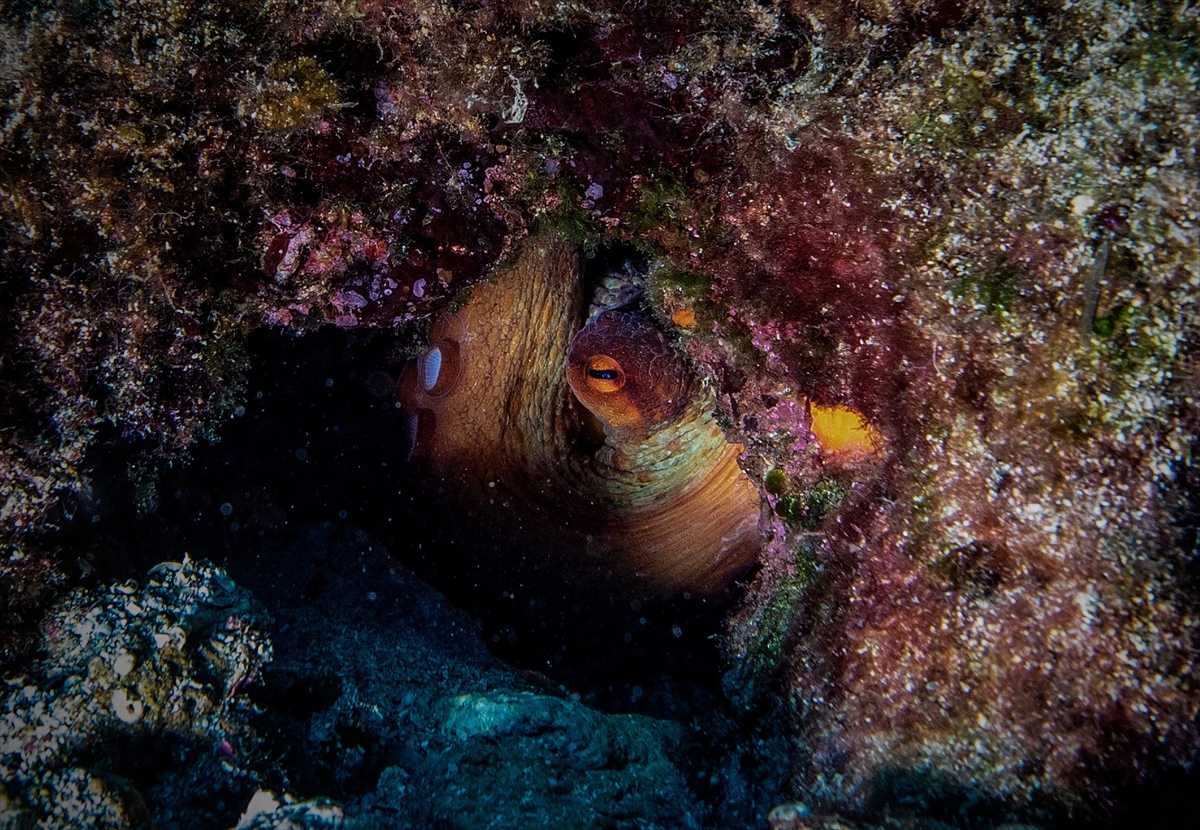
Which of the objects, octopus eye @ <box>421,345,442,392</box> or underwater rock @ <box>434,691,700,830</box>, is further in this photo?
octopus eye @ <box>421,345,442,392</box>

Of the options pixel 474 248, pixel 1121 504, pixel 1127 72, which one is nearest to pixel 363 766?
pixel 474 248

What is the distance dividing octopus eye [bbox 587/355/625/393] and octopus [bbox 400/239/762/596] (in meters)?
0.08

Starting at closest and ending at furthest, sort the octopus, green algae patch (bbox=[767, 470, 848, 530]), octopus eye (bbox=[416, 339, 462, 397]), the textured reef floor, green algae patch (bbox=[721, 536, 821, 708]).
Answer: the textured reef floor
green algae patch (bbox=[767, 470, 848, 530])
green algae patch (bbox=[721, 536, 821, 708])
the octopus
octopus eye (bbox=[416, 339, 462, 397])

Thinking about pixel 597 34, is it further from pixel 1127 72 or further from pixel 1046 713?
pixel 1046 713

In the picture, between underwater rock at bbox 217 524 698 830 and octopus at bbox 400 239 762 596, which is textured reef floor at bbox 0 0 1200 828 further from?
octopus at bbox 400 239 762 596

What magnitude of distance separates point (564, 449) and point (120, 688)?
2.63 m

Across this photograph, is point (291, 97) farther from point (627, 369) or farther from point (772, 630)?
point (772, 630)

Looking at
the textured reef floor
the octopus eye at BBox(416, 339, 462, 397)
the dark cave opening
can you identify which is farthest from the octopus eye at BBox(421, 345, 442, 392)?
the textured reef floor

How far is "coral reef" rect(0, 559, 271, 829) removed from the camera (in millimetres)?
2264

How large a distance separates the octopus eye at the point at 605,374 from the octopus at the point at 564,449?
0.25ft

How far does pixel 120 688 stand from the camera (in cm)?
255

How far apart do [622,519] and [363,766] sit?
7.21ft

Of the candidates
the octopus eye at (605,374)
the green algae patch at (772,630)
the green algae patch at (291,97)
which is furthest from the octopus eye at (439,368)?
the green algae patch at (772,630)

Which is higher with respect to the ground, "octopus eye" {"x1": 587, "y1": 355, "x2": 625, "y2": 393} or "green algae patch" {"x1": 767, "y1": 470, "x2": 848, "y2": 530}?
"octopus eye" {"x1": 587, "y1": 355, "x2": 625, "y2": 393}
